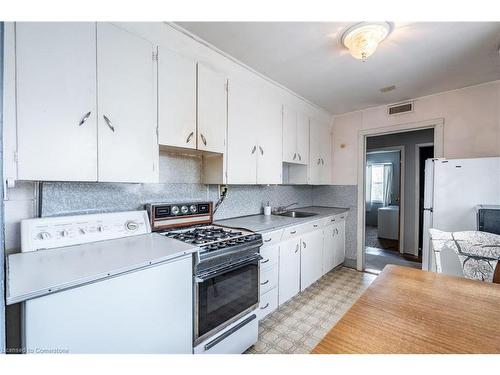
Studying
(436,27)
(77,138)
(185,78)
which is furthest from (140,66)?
(436,27)

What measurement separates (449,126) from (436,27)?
5.38 feet

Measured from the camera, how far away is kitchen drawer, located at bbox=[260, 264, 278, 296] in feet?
6.42

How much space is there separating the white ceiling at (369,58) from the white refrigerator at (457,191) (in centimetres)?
91

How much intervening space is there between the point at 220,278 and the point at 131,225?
74cm

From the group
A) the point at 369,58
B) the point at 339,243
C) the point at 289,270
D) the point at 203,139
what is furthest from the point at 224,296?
the point at 339,243

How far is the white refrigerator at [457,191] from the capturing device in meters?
2.04

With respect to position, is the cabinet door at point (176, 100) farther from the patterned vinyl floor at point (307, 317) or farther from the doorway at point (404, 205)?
the doorway at point (404, 205)

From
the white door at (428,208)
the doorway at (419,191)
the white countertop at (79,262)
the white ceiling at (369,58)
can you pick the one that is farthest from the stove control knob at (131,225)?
the doorway at (419,191)

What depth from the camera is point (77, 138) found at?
3.94 feet

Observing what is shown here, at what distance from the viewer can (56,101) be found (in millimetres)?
1125

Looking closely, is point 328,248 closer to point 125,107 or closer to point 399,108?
point 399,108

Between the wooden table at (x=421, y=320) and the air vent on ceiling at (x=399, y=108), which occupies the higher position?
the air vent on ceiling at (x=399, y=108)

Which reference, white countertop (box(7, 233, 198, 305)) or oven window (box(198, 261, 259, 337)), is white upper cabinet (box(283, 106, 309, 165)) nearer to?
oven window (box(198, 261, 259, 337))

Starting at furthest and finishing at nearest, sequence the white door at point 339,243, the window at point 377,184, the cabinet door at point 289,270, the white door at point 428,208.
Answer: the window at point 377,184 → the white door at point 339,243 → the white door at point 428,208 → the cabinet door at point 289,270
